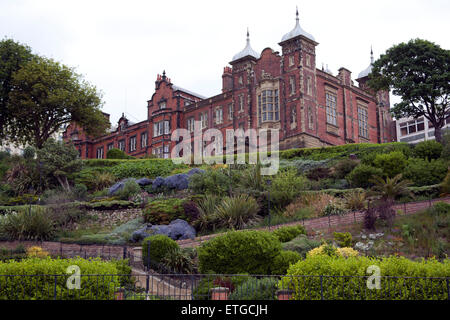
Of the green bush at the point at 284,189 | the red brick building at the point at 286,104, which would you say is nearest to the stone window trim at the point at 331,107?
the red brick building at the point at 286,104

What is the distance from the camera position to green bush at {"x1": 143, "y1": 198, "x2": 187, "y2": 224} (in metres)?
28.3

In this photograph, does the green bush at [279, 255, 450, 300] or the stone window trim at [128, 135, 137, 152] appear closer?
the green bush at [279, 255, 450, 300]

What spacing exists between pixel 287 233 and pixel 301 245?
1833mm

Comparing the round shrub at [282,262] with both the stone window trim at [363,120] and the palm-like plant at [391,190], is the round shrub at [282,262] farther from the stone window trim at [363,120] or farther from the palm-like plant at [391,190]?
the stone window trim at [363,120]

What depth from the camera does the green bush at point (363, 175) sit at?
30.2m

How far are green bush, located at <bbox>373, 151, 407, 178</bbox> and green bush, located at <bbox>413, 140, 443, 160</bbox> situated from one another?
1.87m

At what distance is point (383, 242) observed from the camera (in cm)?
2095

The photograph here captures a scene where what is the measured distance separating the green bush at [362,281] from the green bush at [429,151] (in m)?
21.3

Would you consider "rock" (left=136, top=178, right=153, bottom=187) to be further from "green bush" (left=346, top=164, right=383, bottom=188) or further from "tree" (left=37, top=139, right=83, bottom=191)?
"green bush" (left=346, top=164, right=383, bottom=188)

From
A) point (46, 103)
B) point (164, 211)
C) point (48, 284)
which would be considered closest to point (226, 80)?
point (46, 103)

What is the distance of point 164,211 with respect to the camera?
2870 centimetres

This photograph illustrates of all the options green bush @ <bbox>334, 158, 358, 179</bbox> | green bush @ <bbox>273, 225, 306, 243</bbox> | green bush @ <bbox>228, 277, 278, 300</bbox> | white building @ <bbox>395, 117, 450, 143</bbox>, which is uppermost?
white building @ <bbox>395, 117, 450, 143</bbox>

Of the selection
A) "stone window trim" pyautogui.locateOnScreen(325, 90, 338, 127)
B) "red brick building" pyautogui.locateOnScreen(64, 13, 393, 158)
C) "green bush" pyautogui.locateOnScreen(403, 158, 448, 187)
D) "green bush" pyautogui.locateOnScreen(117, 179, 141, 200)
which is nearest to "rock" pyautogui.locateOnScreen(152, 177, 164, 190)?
"green bush" pyautogui.locateOnScreen(117, 179, 141, 200)

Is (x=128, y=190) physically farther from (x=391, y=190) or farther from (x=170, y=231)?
(x=391, y=190)
